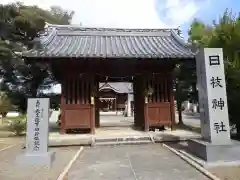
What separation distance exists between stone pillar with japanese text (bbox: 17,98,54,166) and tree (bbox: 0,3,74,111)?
14.1 metres

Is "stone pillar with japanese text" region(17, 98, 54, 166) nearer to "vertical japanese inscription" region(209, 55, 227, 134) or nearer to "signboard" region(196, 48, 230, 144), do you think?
"signboard" region(196, 48, 230, 144)

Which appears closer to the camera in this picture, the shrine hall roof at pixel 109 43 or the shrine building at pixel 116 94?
the shrine hall roof at pixel 109 43

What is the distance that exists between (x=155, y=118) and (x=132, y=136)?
7.12 feet

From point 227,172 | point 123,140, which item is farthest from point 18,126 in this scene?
point 227,172

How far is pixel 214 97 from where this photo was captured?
7566 millimetres

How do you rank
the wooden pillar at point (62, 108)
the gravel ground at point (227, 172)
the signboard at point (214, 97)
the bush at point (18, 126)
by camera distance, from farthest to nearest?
the bush at point (18, 126), the wooden pillar at point (62, 108), the signboard at point (214, 97), the gravel ground at point (227, 172)

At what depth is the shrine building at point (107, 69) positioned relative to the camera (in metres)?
12.4

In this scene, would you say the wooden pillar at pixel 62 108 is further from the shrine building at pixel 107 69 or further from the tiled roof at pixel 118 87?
the tiled roof at pixel 118 87

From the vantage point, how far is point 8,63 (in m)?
22.5

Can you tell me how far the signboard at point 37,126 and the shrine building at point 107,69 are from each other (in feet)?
13.8

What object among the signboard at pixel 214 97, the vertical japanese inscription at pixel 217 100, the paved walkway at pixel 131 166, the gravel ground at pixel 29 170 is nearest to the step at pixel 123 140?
the paved walkway at pixel 131 166

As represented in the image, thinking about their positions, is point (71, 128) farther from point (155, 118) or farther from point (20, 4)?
point (20, 4)

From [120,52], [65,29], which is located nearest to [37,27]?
[65,29]

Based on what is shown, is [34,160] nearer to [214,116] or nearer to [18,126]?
[214,116]
